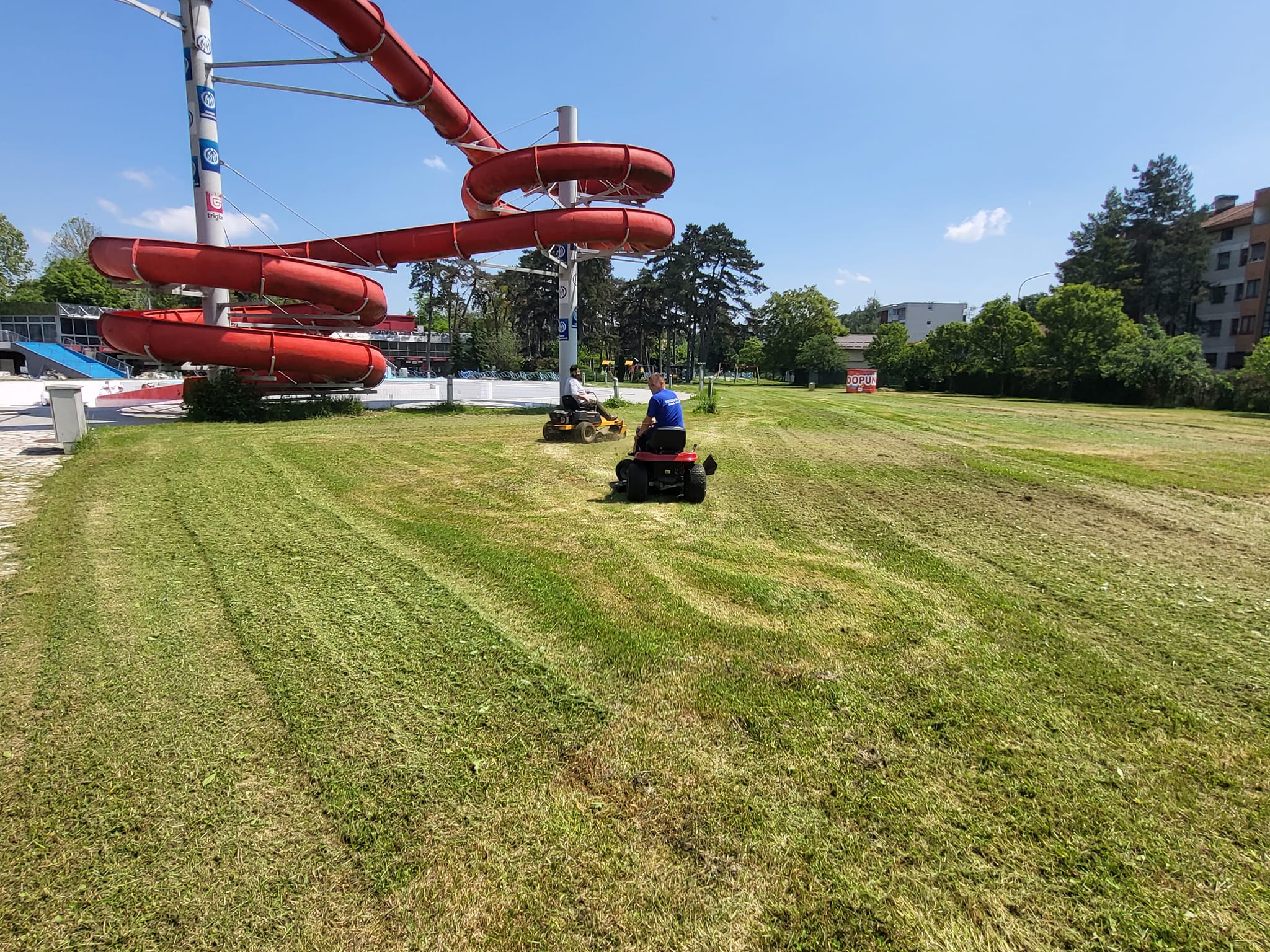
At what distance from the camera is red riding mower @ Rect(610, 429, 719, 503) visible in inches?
275

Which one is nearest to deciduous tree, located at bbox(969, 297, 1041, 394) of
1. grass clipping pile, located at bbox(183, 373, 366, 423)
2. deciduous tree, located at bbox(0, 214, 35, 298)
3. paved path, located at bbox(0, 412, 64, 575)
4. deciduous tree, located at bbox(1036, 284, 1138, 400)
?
deciduous tree, located at bbox(1036, 284, 1138, 400)

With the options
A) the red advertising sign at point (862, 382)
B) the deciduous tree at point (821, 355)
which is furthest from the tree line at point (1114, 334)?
the red advertising sign at point (862, 382)

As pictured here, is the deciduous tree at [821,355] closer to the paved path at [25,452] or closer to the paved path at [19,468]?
the paved path at [25,452]

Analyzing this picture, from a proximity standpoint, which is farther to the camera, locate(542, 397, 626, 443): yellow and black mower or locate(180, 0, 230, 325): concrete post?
locate(180, 0, 230, 325): concrete post

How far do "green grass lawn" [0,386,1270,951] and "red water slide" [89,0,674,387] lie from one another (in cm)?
1081

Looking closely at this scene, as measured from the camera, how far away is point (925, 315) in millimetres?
91500

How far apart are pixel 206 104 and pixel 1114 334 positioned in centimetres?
4580

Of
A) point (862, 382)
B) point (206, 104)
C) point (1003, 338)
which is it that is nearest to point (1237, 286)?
point (1003, 338)

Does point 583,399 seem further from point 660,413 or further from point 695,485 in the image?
point 695,485

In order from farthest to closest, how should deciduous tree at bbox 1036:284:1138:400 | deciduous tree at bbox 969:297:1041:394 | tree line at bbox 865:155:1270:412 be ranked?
deciduous tree at bbox 969:297:1041:394 < deciduous tree at bbox 1036:284:1138:400 < tree line at bbox 865:155:1270:412

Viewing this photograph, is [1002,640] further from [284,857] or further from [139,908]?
[139,908]

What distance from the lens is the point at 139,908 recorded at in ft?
6.19

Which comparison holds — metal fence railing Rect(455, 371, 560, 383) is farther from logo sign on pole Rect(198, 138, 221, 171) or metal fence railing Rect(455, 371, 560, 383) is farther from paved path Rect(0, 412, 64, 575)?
paved path Rect(0, 412, 64, 575)

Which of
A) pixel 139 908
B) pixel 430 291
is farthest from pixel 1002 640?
pixel 430 291
